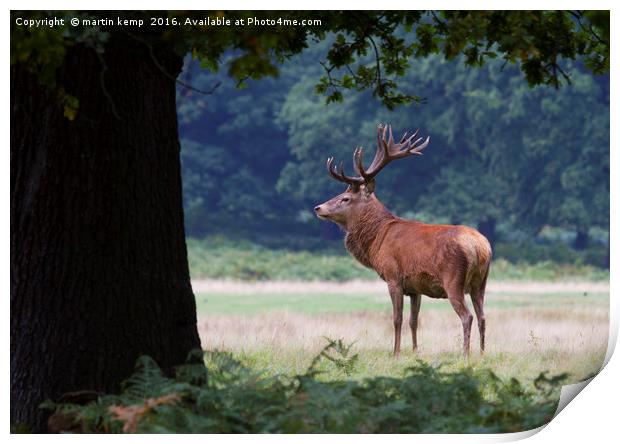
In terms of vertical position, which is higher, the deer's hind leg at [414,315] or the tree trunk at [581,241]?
the tree trunk at [581,241]

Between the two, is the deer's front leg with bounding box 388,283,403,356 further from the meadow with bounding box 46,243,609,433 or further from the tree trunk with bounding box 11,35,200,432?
the tree trunk with bounding box 11,35,200,432

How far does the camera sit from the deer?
11.5m

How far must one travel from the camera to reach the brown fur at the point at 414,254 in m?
11.5

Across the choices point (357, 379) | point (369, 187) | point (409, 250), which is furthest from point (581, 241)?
point (357, 379)

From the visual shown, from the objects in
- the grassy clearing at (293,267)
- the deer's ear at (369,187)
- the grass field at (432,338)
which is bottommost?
the grass field at (432,338)

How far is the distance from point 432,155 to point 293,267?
507 centimetres

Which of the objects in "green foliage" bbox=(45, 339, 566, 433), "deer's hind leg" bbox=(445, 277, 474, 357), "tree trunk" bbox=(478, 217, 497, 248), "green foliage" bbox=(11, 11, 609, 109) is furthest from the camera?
"tree trunk" bbox=(478, 217, 497, 248)

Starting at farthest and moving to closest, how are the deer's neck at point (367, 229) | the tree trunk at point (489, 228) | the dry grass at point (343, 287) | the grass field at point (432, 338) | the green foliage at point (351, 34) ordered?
1. the tree trunk at point (489, 228)
2. the dry grass at point (343, 287)
3. the deer's neck at point (367, 229)
4. the grass field at point (432, 338)
5. the green foliage at point (351, 34)

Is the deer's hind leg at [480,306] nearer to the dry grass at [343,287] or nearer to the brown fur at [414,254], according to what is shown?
the brown fur at [414,254]

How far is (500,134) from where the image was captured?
3212 cm

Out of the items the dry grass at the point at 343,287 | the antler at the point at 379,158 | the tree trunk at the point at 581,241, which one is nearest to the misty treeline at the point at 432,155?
the tree trunk at the point at 581,241

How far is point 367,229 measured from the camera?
41.2 ft

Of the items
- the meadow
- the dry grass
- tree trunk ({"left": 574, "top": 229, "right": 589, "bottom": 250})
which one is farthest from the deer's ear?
tree trunk ({"left": 574, "top": 229, "right": 589, "bottom": 250})

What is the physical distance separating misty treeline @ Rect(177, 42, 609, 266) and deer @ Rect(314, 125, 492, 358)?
651 inches
